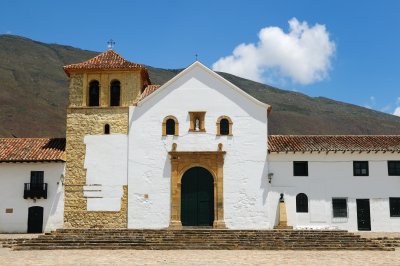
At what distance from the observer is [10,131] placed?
68500mm

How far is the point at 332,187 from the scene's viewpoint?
92.1 ft

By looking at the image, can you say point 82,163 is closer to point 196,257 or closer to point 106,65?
point 106,65

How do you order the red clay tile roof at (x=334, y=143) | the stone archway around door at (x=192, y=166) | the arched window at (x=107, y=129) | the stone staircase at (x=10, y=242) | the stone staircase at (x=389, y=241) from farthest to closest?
the arched window at (x=107, y=129) → the red clay tile roof at (x=334, y=143) → the stone archway around door at (x=192, y=166) → the stone staircase at (x=389, y=241) → the stone staircase at (x=10, y=242)

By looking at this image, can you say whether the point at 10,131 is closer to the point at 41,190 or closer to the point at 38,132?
the point at 38,132

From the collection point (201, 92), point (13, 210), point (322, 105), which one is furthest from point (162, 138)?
point (322, 105)

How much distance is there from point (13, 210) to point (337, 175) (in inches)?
725

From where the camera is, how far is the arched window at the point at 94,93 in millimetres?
28848

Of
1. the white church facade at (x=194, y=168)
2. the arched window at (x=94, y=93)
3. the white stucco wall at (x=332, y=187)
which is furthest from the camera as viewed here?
the arched window at (x=94, y=93)

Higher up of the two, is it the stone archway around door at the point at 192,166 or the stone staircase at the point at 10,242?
the stone archway around door at the point at 192,166

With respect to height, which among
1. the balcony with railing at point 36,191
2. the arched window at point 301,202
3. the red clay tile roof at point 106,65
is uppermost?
the red clay tile roof at point 106,65

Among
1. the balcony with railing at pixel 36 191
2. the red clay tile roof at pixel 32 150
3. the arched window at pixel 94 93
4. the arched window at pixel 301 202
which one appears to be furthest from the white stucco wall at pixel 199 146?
the balcony with railing at pixel 36 191

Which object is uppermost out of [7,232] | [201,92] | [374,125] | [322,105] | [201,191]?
[322,105]

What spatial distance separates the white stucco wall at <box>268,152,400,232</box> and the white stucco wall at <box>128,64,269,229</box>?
1.18 metres

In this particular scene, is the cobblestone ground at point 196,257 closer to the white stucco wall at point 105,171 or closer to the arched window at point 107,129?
A: the white stucco wall at point 105,171
